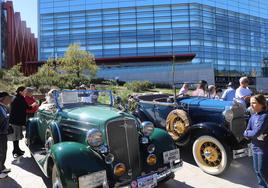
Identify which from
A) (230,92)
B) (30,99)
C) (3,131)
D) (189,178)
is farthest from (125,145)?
(230,92)

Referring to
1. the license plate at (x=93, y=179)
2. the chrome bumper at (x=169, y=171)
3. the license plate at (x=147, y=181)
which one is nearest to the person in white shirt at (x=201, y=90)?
the chrome bumper at (x=169, y=171)

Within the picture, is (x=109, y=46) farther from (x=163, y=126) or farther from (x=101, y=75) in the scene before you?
(x=163, y=126)

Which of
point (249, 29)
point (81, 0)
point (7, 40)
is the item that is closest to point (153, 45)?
point (81, 0)

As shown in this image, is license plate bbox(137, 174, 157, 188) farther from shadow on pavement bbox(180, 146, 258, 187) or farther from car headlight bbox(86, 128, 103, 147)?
shadow on pavement bbox(180, 146, 258, 187)

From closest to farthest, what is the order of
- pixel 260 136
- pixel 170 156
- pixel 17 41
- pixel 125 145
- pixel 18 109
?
pixel 260 136
pixel 125 145
pixel 170 156
pixel 18 109
pixel 17 41

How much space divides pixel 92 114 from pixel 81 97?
55.0 inches

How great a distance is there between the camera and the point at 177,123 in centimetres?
737

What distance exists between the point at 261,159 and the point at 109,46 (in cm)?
6069

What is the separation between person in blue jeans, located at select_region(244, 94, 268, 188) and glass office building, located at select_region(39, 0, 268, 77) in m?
56.7

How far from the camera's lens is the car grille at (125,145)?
4.93m


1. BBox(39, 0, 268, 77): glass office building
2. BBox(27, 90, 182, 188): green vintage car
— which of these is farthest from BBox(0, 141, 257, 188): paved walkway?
BBox(39, 0, 268, 77): glass office building

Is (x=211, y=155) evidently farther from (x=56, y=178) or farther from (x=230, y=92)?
(x=56, y=178)

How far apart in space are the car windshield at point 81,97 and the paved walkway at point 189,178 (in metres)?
1.54

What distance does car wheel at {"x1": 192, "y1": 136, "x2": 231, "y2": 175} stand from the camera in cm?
625
